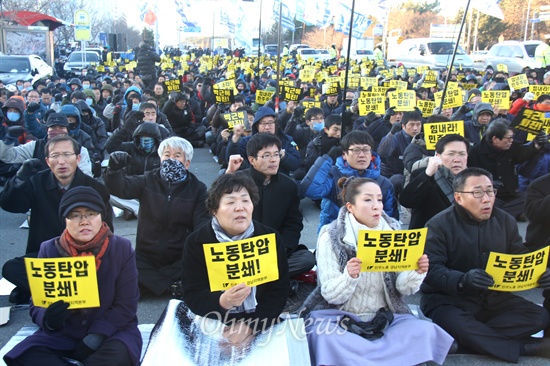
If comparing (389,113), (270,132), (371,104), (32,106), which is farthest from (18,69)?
(270,132)

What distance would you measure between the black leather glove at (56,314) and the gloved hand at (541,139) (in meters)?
4.91

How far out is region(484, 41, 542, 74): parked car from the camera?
2397 centimetres

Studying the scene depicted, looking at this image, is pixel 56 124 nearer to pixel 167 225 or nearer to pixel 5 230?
pixel 5 230

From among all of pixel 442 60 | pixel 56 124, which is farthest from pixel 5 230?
pixel 442 60

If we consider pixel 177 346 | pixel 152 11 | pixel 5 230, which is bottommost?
pixel 5 230

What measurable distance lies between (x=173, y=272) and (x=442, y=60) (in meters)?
24.8

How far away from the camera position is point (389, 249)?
3.38m

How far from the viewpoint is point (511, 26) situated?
1779 inches

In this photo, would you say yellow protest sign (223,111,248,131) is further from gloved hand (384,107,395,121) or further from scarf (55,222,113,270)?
scarf (55,222,113,270)

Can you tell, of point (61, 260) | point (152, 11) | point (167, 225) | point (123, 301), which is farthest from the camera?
point (152, 11)

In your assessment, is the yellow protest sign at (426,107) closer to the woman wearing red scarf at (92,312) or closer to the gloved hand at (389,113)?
the gloved hand at (389,113)

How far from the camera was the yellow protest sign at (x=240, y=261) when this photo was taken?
3.14 metres

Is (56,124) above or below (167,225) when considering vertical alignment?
above

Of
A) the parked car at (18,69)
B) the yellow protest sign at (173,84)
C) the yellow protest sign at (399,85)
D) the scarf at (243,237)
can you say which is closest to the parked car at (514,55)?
the yellow protest sign at (399,85)
